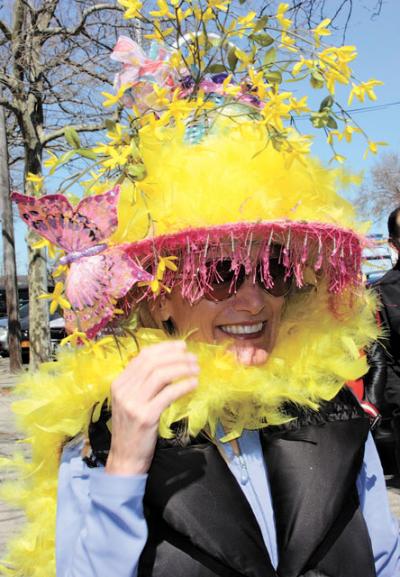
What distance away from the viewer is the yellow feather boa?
1471 mm

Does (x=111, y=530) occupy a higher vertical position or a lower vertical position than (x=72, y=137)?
lower

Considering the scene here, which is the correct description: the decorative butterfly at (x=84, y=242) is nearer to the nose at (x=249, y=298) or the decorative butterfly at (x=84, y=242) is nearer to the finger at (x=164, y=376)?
the finger at (x=164, y=376)

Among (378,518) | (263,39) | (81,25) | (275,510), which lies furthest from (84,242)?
(81,25)

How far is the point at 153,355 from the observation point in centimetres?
116

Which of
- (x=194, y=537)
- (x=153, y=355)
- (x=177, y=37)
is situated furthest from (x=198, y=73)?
(x=194, y=537)

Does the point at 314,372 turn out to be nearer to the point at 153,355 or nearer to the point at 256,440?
the point at 256,440

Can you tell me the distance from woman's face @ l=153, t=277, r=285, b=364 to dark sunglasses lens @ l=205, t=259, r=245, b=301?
0.02 meters

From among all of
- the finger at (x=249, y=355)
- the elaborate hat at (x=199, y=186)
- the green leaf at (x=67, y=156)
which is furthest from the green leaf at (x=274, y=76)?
the finger at (x=249, y=355)

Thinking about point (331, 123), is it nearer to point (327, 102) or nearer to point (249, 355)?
point (327, 102)

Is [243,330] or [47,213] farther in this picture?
[243,330]

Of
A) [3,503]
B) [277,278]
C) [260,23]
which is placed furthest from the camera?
[3,503]

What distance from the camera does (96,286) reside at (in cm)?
129

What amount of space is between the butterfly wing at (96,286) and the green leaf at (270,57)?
22.3 inches

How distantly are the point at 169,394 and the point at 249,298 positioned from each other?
0.47 meters
